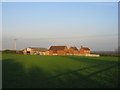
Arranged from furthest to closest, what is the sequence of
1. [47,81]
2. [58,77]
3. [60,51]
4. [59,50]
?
[59,50] → [60,51] → [58,77] → [47,81]

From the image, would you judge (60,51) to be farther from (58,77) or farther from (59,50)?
(58,77)

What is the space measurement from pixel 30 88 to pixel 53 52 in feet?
205

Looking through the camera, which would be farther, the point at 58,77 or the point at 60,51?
the point at 60,51

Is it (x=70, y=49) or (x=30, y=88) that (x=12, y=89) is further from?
(x=70, y=49)

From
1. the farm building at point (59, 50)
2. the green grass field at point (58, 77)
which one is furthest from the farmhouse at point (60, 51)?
the green grass field at point (58, 77)

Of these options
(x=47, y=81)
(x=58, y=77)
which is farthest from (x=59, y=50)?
(x=47, y=81)

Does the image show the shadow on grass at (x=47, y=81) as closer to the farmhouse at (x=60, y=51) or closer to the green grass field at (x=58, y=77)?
the green grass field at (x=58, y=77)

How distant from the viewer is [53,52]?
67375 mm

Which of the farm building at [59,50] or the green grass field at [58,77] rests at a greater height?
the green grass field at [58,77]


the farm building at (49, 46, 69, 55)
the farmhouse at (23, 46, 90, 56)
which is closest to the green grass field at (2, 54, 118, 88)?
the farm building at (49, 46, 69, 55)

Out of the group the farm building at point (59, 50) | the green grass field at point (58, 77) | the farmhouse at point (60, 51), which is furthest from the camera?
the farmhouse at point (60, 51)

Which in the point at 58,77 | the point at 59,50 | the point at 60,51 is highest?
the point at 58,77

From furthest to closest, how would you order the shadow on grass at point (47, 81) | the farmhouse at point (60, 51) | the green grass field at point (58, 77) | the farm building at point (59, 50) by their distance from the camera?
the farmhouse at point (60, 51), the farm building at point (59, 50), the green grass field at point (58, 77), the shadow on grass at point (47, 81)

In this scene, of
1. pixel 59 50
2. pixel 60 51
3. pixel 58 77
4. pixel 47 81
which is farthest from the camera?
pixel 59 50
